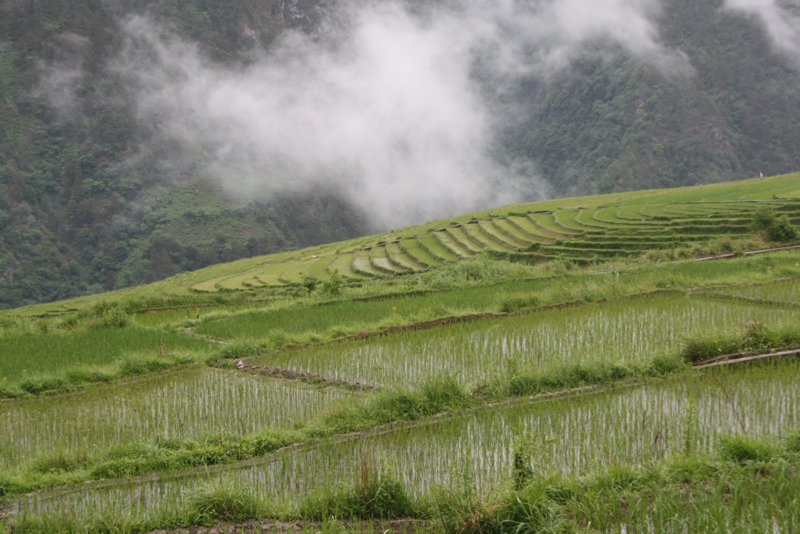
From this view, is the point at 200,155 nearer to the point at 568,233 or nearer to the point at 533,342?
the point at 568,233

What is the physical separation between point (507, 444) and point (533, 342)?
14.3ft

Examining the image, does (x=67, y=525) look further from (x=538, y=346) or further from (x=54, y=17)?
(x=54, y=17)

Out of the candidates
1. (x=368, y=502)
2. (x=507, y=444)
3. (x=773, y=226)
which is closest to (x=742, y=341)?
(x=507, y=444)

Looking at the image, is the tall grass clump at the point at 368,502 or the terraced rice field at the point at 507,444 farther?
the terraced rice field at the point at 507,444

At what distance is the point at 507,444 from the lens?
21.7 ft

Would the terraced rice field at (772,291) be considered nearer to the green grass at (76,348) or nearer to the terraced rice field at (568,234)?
→ the terraced rice field at (568,234)

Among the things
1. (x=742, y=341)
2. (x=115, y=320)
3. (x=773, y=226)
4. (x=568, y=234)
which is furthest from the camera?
(x=568, y=234)

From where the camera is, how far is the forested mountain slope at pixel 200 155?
70062 millimetres

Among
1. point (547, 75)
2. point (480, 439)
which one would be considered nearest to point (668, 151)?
point (547, 75)

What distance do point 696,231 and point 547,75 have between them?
92694mm

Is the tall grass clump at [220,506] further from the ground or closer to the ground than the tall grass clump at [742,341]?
closer to the ground

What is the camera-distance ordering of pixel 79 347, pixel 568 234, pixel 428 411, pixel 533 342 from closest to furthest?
pixel 428 411
pixel 533 342
pixel 79 347
pixel 568 234

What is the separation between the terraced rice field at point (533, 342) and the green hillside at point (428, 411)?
6cm

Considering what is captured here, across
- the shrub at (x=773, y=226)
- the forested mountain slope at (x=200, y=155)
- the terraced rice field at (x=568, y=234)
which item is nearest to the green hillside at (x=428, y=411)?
the shrub at (x=773, y=226)
